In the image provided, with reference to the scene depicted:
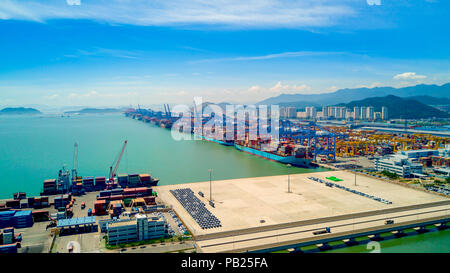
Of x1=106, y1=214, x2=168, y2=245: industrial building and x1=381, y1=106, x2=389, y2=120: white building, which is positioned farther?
x1=381, y1=106, x2=389, y2=120: white building

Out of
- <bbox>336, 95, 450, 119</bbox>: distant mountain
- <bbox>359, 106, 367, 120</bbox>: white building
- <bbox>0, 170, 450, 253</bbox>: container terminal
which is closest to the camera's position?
<bbox>0, 170, 450, 253</bbox>: container terminal

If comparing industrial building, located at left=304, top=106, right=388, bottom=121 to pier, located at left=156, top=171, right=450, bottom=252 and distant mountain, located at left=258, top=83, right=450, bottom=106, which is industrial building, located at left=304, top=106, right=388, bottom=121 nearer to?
distant mountain, located at left=258, top=83, right=450, bottom=106

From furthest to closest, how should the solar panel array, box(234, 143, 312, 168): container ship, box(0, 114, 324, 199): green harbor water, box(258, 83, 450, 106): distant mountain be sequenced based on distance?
1. box(258, 83, 450, 106): distant mountain
2. box(234, 143, 312, 168): container ship
3. box(0, 114, 324, 199): green harbor water
4. the solar panel array

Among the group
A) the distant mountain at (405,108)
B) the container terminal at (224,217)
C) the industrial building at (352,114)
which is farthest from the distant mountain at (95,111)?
the container terminal at (224,217)

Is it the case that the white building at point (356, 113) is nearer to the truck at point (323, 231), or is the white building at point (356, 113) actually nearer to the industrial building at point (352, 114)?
the industrial building at point (352, 114)

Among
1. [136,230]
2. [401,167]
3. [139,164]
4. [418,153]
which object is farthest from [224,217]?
[418,153]

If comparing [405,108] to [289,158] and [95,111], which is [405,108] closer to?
[289,158]

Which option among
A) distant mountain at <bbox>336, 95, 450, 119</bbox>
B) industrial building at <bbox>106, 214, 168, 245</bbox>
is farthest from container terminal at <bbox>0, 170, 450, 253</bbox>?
distant mountain at <bbox>336, 95, 450, 119</bbox>

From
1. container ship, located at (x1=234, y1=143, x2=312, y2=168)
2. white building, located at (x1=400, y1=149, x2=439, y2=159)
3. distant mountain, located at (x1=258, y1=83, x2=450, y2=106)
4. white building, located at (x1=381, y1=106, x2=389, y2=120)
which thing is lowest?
container ship, located at (x1=234, y1=143, x2=312, y2=168)
